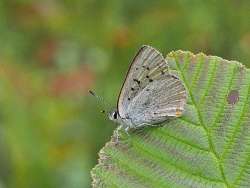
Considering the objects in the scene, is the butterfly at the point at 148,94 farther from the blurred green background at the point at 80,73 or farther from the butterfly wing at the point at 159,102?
the blurred green background at the point at 80,73

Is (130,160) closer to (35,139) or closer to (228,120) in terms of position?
(228,120)

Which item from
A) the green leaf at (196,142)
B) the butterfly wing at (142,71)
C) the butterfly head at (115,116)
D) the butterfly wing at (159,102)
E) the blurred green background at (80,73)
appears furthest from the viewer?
the blurred green background at (80,73)

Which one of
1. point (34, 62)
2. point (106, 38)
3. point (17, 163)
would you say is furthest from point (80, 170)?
point (34, 62)

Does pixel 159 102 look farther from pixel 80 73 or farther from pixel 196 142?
pixel 80 73

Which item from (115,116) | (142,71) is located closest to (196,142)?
(142,71)

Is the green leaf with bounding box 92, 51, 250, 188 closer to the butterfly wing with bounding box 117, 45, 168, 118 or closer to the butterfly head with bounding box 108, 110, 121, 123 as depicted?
the butterfly wing with bounding box 117, 45, 168, 118

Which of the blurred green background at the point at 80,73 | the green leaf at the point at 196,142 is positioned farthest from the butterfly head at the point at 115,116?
the blurred green background at the point at 80,73

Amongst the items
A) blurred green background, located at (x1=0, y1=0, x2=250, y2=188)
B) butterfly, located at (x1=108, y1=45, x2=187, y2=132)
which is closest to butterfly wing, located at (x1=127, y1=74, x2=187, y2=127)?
butterfly, located at (x1=108, y1=45, x2=187, y2=132)
